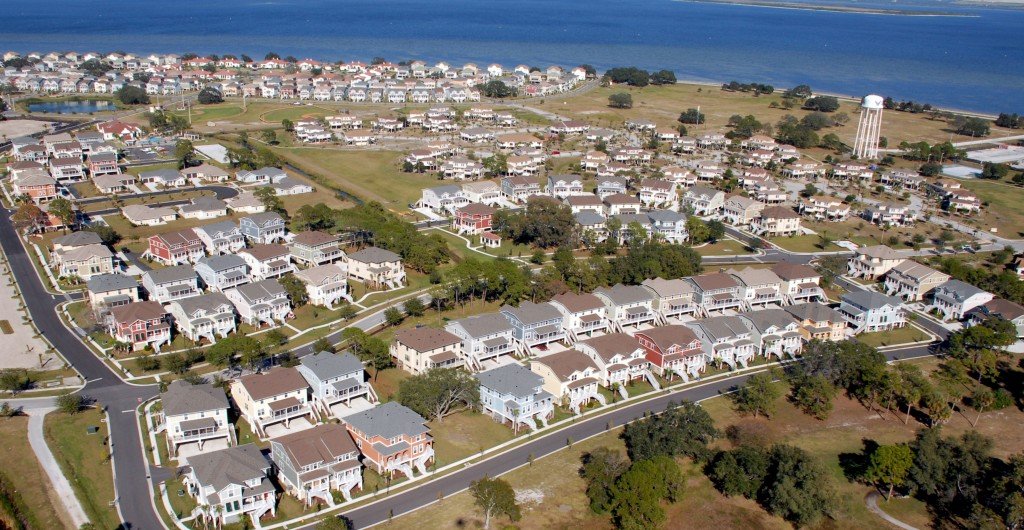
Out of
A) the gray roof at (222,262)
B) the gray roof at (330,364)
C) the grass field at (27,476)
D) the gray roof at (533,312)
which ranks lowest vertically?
the grass field at (27,476)

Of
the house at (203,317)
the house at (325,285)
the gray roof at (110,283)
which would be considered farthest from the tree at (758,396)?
the gray roof at (110,283)

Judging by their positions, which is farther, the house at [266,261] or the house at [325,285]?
the house at [266,261]

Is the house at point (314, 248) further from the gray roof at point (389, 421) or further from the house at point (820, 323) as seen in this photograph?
the house at point (820, 323)

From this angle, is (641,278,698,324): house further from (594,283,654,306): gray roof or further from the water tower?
the water tower

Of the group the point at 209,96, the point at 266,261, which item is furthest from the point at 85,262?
the point at 209,96

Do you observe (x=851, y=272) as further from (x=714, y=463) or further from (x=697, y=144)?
(x=697, y=144)

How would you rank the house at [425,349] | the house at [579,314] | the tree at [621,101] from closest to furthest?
the house at [425,349]
the house at [579,314]
the tree at [621,101]

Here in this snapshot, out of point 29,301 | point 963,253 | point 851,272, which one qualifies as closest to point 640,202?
point 851,272

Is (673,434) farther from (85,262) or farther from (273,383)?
(85,262)

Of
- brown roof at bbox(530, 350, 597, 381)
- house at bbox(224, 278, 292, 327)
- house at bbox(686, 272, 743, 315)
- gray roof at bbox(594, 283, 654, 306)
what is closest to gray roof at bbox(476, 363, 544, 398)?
brown roof at bbox(530, 350, 597, 381)
